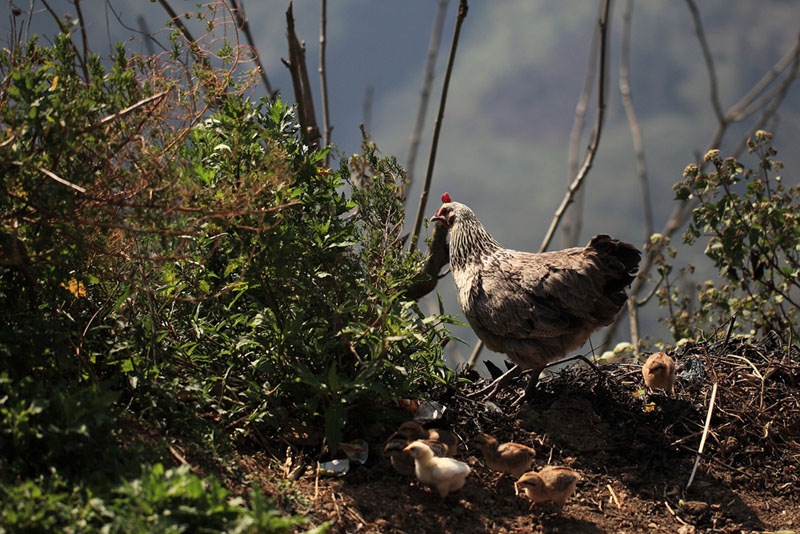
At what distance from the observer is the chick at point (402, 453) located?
3.56 metres

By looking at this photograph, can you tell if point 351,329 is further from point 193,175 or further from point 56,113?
point 56,113

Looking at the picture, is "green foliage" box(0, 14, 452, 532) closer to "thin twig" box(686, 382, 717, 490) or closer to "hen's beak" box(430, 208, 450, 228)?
"hen's beak" box(430, 208, 450, 228)

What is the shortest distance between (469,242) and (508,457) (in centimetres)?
198

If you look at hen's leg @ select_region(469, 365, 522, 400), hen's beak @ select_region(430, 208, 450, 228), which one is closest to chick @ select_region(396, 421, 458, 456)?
hen's leg @ select_region(469, 365, 522, 400)

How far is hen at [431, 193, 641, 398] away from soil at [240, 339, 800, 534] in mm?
433

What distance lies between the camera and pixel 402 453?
3574 millimetres

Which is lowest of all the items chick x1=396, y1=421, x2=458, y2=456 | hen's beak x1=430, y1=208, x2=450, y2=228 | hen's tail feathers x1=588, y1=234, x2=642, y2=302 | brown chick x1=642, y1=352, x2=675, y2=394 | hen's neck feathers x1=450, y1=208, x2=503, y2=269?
chick x1=396, y1=421, x2=458, y2=456

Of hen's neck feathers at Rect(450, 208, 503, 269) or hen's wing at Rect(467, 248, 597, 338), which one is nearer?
hen's wing at Rect(467, 248, 597, 338)

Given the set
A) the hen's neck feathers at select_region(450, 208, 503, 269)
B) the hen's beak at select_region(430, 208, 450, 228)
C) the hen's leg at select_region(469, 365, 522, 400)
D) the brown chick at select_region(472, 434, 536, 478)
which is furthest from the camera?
the hen's beak at select_region(430, 208, 450, 228)

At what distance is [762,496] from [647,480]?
27.3 inches

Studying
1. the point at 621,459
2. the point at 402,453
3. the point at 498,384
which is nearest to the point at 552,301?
the point at 498,384

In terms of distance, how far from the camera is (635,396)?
15.7ft

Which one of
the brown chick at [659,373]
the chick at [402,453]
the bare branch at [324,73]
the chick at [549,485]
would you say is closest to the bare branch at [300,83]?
the bare branch at [324,73]

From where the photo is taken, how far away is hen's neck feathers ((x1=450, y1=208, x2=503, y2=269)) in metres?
5.14
